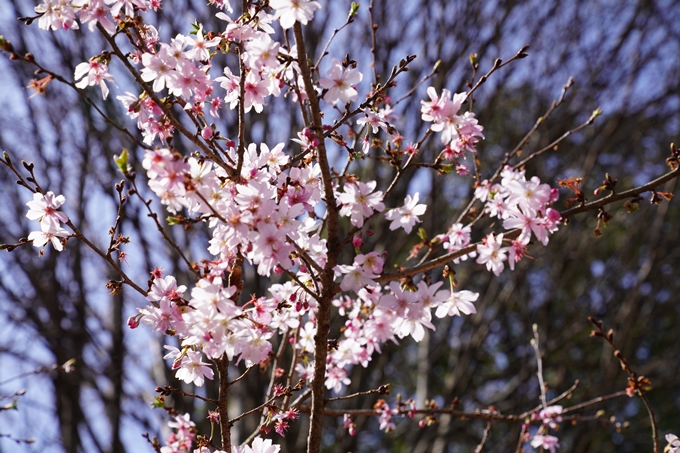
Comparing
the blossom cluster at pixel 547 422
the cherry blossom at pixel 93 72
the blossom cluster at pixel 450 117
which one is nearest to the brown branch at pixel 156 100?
the cherry blossom at pixel 93 72

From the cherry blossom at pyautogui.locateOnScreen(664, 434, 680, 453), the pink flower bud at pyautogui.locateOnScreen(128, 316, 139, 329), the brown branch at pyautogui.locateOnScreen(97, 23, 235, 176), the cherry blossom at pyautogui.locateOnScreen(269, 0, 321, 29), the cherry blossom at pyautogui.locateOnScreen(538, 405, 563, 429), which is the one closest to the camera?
the cherry blossom at pyautogui.locateOnScreen(269, 0, 321, 29)

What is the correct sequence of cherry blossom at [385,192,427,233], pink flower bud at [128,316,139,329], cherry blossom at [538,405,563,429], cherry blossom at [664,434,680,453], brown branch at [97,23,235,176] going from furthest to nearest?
cherry blossom at [538,405,563,429], cherry blossom at [664,434,680,453], cherry blossom at [385,192,427,233], pink flower bud at [128,316,139,329], brown branch at [97,23,235,176]

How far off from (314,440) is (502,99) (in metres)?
7.43

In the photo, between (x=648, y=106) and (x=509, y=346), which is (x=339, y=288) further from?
(x=509, y=346)

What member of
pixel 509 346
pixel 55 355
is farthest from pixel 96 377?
pixel 509 346

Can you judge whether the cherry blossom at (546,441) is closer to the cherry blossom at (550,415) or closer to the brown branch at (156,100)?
the cherry blossom at (550,415)

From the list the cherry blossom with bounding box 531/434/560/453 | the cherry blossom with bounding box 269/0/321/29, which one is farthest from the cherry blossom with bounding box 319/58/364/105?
the cherry blossom with bounding box 531/434/560/453

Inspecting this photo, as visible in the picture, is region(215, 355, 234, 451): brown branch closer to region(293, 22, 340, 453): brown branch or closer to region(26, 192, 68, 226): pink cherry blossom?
region(293, 22, 340, 453): brown branch

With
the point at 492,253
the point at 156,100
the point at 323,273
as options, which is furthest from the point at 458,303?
the point at 156,100

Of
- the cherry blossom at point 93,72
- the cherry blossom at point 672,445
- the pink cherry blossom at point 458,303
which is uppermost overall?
the cherry blossom at point 93,72

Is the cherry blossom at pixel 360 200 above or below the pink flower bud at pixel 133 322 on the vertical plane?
above

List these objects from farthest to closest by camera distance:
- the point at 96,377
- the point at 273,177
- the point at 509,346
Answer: the point at 509,346, the point at 96,377, the point at 273,177

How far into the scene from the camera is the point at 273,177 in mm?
1851

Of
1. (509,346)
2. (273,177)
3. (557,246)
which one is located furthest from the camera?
(509,346)
